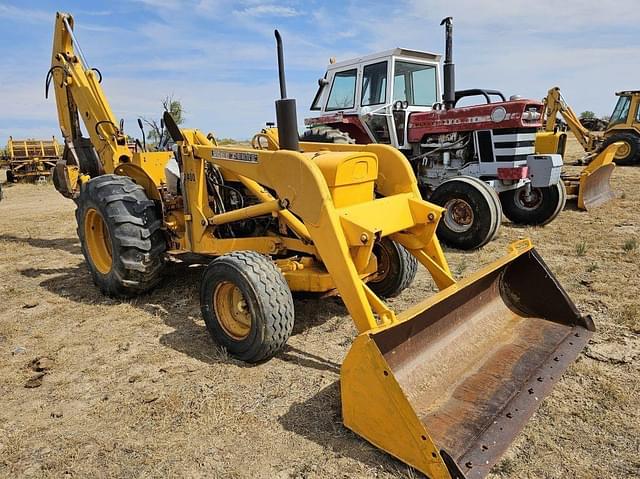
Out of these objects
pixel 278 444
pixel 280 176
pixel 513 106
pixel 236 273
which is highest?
pixel 513 106

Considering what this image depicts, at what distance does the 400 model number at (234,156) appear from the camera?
3968 millimetres

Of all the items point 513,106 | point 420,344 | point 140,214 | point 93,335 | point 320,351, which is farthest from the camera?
point 513,106

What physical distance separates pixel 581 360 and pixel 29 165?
19.5 metres

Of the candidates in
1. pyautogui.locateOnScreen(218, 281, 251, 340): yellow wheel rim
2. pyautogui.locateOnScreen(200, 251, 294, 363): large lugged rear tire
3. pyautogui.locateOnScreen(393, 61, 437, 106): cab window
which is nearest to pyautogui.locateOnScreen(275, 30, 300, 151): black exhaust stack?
pyautogui.locateOnScreen(200, 251, 294, 363): large lugged rear tire

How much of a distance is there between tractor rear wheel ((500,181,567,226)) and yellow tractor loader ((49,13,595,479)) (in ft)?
13.7

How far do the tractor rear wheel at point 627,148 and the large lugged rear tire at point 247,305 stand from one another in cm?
1567

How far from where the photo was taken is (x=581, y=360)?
11.7 ft

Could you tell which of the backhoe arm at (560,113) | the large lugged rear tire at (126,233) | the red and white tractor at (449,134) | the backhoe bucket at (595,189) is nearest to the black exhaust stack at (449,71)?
the red and white tractor at (449,134)

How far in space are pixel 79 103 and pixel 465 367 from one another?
5801mm

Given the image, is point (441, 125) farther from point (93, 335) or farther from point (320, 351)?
point (93, 335)

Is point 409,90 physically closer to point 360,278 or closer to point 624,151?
point 360,278

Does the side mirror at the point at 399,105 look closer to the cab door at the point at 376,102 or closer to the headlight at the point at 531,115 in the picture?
the cab door at the point at 376,102

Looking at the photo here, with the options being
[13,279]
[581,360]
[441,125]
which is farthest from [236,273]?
[441,125]

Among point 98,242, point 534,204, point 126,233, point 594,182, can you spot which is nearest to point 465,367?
point 126,233
